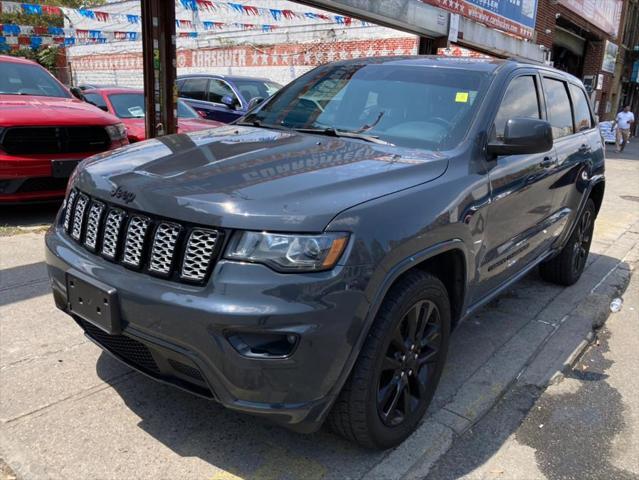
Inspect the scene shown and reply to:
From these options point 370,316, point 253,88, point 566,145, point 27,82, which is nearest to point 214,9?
point 253,88

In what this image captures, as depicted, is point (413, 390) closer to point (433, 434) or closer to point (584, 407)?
point (433, 434)

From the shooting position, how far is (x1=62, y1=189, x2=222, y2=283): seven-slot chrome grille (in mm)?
2105

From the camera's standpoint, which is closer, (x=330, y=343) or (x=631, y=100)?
(x=330, y=343)

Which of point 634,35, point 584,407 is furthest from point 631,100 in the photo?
point 584,407

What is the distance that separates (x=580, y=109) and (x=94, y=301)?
14.2ft

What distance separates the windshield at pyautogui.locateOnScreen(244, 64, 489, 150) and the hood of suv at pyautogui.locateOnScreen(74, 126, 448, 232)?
24cm

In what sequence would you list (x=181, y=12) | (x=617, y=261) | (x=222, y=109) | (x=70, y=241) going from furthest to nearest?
(x=181, y=12)
(x=222, y=109)
(x=617, y=261)
(x=70, y=241)

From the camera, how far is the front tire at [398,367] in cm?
226

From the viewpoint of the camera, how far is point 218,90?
10.7 metres

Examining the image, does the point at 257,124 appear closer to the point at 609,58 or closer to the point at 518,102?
the point at 518,102

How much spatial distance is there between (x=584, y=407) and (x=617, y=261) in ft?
11.8

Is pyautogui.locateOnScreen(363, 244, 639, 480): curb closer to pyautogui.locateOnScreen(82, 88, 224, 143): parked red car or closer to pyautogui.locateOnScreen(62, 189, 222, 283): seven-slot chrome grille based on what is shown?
pyautogui.locateOnScreen(62, 189, 222, 283): seven-slot chrome grille

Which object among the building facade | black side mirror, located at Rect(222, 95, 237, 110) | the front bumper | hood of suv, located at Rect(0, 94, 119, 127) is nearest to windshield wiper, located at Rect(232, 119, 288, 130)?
the front bumper

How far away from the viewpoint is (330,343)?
2043 mm
